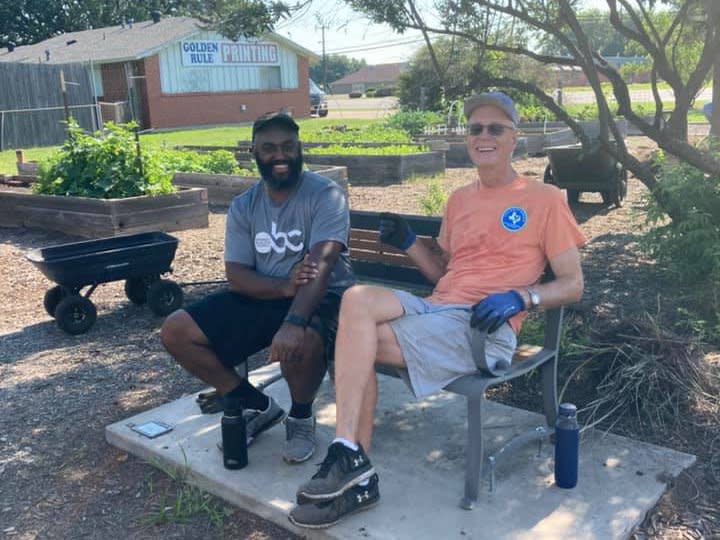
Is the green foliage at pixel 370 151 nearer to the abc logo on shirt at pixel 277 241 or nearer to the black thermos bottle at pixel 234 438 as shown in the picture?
the abc logo on shirt at pixel 277 241

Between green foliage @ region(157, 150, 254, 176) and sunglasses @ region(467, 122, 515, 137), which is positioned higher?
sunglasses @ region(467, 122, 515, 137)

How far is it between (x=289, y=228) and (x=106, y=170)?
5.58m

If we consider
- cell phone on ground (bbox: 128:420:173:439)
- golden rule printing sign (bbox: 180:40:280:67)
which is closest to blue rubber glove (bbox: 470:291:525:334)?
cell phone on ground (bbox: 128:420:173:439)

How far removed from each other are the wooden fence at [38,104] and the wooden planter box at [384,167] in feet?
43.1

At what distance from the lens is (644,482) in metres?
3.19

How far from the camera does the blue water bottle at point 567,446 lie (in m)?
3.08

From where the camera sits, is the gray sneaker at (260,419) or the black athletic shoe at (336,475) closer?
the black athletic shoe at (336,475)

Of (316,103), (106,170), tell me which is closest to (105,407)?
(106,170)

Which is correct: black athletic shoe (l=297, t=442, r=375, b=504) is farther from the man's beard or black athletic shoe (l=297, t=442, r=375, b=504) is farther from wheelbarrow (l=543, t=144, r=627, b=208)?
wheelbarrow (l=543, t=144, r=627, b=208)

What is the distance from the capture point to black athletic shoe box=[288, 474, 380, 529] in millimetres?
2906

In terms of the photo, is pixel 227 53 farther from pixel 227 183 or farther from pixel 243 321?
pixel 243 321

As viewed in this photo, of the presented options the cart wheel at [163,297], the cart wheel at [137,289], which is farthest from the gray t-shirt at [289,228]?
the cart wheel at [137,289]

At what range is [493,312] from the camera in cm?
286

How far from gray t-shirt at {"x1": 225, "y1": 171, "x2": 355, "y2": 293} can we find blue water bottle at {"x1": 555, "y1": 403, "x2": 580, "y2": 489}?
1.20 metres
